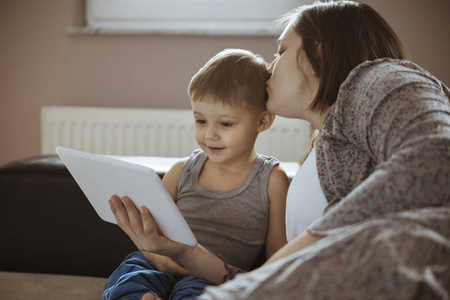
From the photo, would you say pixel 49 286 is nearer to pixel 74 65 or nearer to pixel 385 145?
pixel 385 145

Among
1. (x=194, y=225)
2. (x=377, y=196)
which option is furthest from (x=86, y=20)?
(x=377, y=196)

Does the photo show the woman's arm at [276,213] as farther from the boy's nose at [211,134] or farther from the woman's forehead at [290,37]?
the woman's forehead at [290,37]

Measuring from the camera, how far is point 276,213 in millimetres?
1236

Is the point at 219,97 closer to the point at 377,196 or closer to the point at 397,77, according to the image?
the point at 397,77

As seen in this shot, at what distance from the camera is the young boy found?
3.92ft

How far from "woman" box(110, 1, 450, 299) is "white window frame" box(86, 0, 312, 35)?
1.33m

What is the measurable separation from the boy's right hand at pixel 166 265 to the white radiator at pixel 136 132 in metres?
1.25

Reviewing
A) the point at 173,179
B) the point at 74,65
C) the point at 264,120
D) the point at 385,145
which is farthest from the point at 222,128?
the point at 74,65

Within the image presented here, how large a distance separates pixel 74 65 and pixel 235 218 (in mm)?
1649

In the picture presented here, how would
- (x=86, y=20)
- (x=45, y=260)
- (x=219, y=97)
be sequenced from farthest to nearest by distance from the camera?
(x=86, y=20)
(x=45, y=260)
(x=219, y=97)

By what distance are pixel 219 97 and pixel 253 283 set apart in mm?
641

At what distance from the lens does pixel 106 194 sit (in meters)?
1.07

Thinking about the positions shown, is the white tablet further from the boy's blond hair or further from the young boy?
the boy's blond hair

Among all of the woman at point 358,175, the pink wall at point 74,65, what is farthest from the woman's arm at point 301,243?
the pink wall at point 74,65
